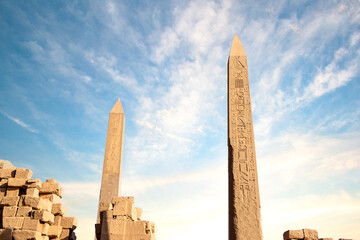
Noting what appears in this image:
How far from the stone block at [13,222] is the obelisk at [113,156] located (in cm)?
265

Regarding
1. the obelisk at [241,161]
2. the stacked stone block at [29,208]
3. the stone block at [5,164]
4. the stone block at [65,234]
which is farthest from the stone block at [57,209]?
the obelisk at [241,161]

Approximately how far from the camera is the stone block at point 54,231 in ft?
25.1

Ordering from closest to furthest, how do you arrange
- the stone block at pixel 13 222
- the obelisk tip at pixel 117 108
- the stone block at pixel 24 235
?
the stone block at pixel 24 235 → the stone block at pixel 13 222 → the obelisk tip at pixel 117 108

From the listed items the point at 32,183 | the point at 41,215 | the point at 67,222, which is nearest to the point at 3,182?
the point at 32,183

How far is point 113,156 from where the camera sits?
1011cm

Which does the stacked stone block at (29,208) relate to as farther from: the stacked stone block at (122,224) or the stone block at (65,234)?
the stacked stone block at (122,224)

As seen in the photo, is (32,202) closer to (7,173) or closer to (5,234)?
(5,234)

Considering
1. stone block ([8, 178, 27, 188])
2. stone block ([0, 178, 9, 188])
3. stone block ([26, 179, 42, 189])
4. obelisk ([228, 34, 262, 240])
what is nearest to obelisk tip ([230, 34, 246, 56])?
obelisk ([228, 34, 262, 240])

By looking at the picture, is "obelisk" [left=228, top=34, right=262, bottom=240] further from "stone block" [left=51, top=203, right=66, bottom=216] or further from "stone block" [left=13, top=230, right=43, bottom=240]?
"stone block" [left=51, top=203, right=66, bottom=216]

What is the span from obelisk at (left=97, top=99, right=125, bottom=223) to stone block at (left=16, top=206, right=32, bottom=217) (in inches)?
99.0

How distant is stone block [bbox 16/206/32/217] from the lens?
691 cm

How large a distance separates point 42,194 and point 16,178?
2.60 feet

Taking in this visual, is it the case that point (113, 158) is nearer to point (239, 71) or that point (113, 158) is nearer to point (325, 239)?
point (239, 71)

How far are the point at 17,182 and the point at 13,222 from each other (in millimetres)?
904
